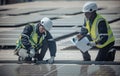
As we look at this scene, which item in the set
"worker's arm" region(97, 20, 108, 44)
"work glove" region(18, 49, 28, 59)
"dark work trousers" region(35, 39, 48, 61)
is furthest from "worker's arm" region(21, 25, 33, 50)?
"worker's arm" region(97, 20, 108, 44)

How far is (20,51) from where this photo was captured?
40.8 feet

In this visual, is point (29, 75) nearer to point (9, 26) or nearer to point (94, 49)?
point (94, 49)

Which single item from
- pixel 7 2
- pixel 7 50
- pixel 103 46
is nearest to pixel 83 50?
pixel 103 46

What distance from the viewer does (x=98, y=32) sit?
1261 cm

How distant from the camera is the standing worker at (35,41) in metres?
12.5

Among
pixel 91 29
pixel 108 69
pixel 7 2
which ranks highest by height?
pixel 91 29

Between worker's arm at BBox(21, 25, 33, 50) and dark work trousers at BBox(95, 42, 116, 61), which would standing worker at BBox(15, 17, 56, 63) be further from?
dark work trousers at BBox(95, 42, 116, 61)

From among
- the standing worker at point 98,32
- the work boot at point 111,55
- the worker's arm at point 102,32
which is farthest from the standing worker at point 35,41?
the work boot at point 111,55

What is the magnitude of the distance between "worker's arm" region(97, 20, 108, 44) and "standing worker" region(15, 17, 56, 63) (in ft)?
4.57

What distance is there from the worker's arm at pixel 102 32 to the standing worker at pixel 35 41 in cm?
139

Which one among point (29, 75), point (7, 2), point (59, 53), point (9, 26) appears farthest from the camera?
point (7, 2)

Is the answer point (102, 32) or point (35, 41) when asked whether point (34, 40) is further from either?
point (102, 32)

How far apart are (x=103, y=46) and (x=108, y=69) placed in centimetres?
114

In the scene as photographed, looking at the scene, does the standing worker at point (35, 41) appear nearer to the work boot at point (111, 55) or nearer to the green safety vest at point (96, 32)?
the green safety vest at point (96, 32)
